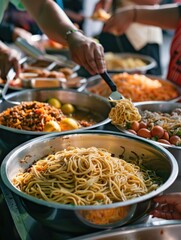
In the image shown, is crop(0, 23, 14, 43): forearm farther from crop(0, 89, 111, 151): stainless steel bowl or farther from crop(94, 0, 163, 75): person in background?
crop(0, 89, 111, 151): stainless steel bowl

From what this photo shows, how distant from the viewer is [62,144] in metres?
1.66

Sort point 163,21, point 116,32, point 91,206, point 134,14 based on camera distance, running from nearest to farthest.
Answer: point 91,206 → point 163,21 → point 134,14 → point 116,32

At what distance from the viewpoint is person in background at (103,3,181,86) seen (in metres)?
2.70

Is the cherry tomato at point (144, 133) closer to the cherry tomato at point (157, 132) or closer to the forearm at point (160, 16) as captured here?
the cherry tomato at point (157, 132)

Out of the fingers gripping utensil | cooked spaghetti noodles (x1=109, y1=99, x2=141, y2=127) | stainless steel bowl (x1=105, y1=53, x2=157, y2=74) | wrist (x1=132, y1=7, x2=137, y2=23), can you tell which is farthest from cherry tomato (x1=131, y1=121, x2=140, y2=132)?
wrist (x1=132, y1=7, x2=137, y2=23)

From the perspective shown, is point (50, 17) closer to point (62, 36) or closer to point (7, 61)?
point (62, 36)

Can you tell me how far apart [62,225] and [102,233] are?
122mm

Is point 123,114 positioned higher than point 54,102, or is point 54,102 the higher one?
point 123,114

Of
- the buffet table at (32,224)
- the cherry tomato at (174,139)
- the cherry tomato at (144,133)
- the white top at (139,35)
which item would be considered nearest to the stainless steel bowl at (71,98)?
the cherry tomato at (144,133)

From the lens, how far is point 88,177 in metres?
1.38

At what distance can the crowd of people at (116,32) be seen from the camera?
2.00 meters

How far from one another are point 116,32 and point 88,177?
2011mm

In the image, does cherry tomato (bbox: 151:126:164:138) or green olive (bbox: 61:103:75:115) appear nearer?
cherry tomato (bbox: 151:126:164:138)

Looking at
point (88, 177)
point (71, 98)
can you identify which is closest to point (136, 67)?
point (71, 98)
